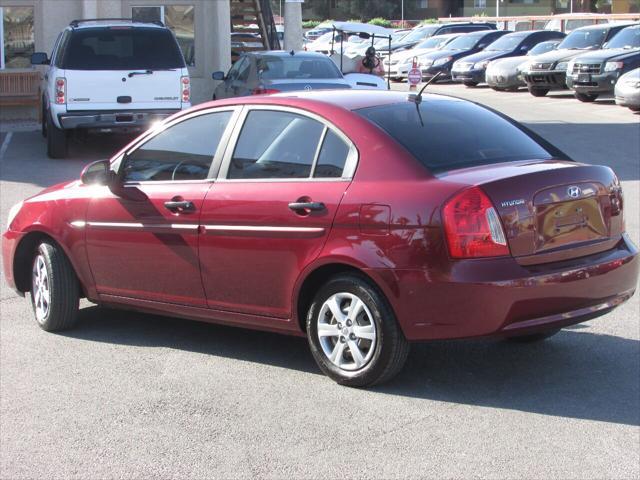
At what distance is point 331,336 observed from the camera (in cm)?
583

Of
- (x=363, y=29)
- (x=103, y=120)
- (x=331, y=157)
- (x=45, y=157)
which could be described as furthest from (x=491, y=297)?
(x=363, y=29)

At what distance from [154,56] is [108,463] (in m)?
12.3

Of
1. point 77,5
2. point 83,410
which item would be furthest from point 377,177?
point 77,5

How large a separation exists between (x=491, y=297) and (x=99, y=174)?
2888mm

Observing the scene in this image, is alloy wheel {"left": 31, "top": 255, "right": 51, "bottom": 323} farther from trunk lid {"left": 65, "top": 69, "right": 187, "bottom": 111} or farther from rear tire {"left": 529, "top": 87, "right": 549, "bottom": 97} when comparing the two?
rear tire {"left": 529, "top": 87, "right": 549, "bottom": 97}

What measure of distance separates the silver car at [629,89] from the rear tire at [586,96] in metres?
3.17

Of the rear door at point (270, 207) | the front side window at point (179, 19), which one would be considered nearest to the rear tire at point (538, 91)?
the front side window at point (179, 19)

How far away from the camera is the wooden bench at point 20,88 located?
22703 millimetres

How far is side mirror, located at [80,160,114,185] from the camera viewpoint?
6840 mm

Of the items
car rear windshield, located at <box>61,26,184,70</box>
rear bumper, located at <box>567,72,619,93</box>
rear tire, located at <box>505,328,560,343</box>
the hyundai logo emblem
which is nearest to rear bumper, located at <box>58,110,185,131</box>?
car rear windshield, located at <box>61,26,184,70</box>

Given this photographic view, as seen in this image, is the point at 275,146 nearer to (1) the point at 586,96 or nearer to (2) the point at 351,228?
(2) the point at 351,228

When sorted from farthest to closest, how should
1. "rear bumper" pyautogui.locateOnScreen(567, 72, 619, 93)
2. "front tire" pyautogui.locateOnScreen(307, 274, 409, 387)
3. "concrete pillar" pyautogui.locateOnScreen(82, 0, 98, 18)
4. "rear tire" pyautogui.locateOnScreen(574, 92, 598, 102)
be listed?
"rear tire" pyautogui.locateOnScreen(574, 92, 598, 102) < "rear bumper" pyautogui.locateOnScreen(567, 72, 619, 93) < "concrete pillar" pyautogui.locateOnScreen(82, 0, 98, 18) < "front tire" pyautogui.locateOnScreen(307, 274, 409, 387)

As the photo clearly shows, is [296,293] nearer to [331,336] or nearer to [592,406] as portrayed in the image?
[331,336]

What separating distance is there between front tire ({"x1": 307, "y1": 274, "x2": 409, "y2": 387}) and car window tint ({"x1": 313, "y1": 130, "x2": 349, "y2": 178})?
58 cm
